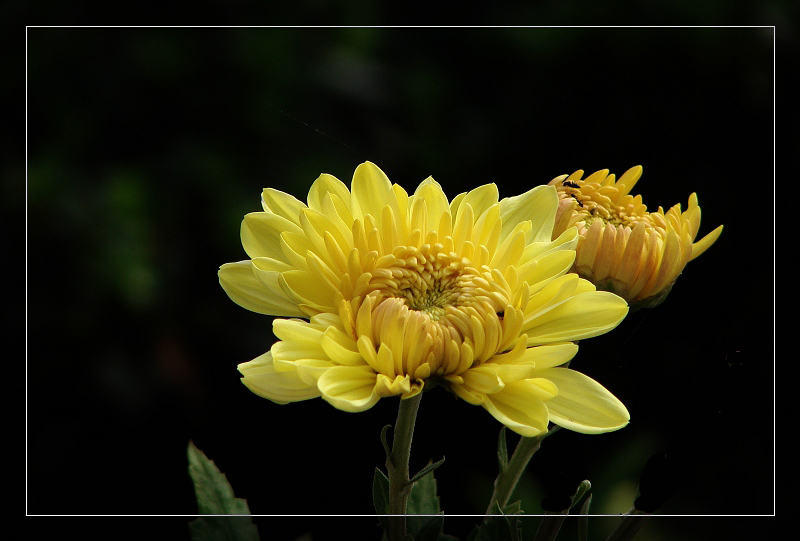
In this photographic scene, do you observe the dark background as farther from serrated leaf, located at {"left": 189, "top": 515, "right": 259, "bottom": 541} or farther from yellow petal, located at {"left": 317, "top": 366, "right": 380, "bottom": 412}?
yellow petal, located at {"left": 317, "top": 366, "right": 380, "bottom": 412}

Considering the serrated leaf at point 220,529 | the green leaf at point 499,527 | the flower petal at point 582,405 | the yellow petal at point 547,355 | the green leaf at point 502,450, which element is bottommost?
the serrated leaf at point 220,529

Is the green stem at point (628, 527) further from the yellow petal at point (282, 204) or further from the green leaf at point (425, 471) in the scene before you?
the yellow petal at point (282, 204)

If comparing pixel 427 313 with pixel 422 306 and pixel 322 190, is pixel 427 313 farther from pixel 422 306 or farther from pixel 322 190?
pixel 322 190

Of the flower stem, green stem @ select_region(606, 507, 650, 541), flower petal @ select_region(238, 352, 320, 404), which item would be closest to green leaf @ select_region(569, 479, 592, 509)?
green stem @ select_region(606, 507, 650, 541)

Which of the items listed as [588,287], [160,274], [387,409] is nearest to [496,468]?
[387,409]

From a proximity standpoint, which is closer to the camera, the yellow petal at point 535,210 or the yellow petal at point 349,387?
the yellow petal at point 349,387

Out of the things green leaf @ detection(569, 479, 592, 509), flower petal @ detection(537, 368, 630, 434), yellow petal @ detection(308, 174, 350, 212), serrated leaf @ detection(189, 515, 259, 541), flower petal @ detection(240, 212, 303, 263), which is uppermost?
yellow petal @ detection(308, 174, 350, 212)

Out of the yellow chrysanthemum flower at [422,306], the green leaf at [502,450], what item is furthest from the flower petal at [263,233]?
the green leaf at [502,450]
